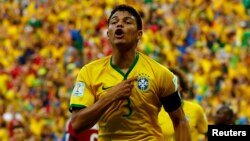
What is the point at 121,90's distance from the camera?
726 cm

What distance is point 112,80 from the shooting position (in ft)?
24.5

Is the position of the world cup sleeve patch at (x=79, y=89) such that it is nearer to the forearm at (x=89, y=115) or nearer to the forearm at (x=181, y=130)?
the forearm at (x=89, y=115)

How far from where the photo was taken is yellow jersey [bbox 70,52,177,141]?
738 cm

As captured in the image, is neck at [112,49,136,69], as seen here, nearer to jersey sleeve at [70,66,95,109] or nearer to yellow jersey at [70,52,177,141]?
yellow jersey at [70,52,177,141]

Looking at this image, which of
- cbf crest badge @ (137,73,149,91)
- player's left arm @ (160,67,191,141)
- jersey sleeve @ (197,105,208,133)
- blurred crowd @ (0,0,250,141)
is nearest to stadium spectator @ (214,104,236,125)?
jersey sleeve @ (197,105,208,133)

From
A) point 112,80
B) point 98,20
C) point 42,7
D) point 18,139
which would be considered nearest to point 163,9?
point 98,20

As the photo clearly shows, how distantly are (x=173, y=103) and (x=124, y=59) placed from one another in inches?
19.0

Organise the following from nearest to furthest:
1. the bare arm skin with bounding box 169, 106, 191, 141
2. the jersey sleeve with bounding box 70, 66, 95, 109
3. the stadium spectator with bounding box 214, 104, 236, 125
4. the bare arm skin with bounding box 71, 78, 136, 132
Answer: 1. the bare arm skin with bounding box 71, 78, 136, 132
2. the jersey sleeve with bounding box 70, 66, 95, 109
3. the bare arm skin with bounding box 169, 106, 191, 141
4. the stadium spectator with bounding box 214, 104, 236, 125

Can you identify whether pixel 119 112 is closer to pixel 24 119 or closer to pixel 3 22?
pixel 24 119

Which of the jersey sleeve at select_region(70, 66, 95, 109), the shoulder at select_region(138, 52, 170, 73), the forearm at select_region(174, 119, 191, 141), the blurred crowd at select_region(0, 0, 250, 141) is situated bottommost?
the forearm at select_region(174, 119, 191, 141)

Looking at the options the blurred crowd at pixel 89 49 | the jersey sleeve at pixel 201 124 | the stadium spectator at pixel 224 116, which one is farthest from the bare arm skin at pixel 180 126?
the blurred crowd at pixel 89 49

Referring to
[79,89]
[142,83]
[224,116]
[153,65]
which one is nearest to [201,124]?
[224,116]

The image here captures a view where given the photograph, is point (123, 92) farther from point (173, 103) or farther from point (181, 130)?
point (181, 130)

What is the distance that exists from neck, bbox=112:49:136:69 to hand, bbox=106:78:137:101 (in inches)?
10.3
